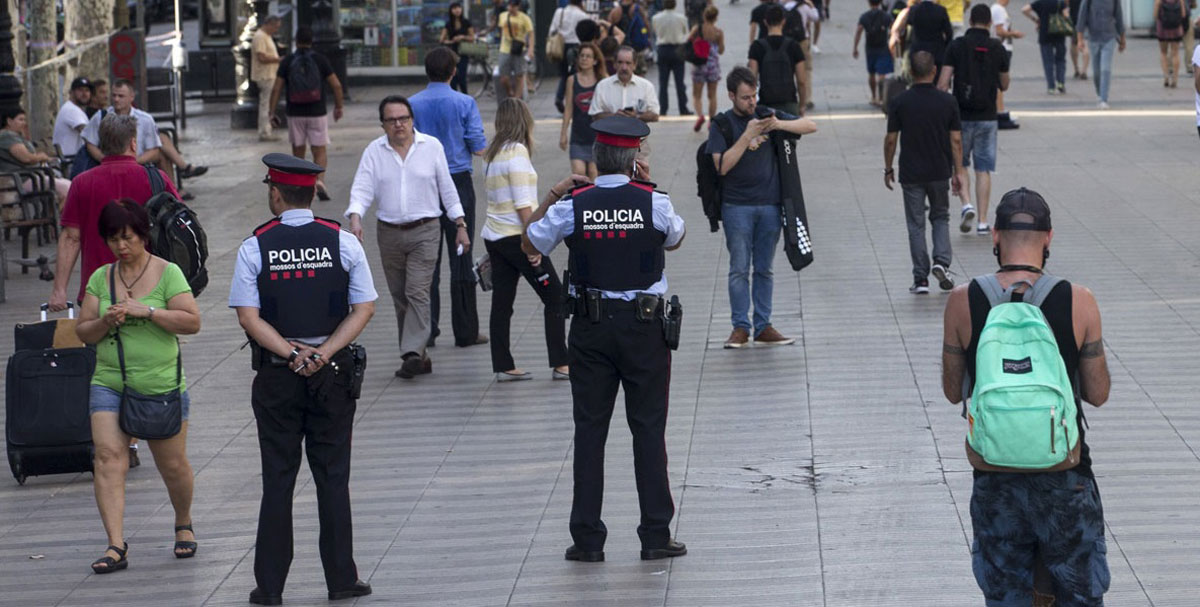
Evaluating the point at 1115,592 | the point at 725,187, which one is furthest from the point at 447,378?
the point at 1115,592

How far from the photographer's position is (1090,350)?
469 centimetres

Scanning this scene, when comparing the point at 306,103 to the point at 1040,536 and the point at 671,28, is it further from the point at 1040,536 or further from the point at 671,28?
the point at 1040,536

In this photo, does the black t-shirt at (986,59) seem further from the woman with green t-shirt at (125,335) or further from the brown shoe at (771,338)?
the woman with green t-shirt at (125,335)

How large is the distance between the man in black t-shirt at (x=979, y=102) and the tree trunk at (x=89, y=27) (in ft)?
38.0

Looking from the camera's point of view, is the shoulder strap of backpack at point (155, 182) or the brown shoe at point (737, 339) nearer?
the shoulder strap of backpack at point (155, 182)

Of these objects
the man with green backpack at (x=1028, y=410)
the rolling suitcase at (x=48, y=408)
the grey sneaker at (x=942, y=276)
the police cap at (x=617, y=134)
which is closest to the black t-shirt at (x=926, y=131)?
the grey sneaker at (x=942, y=276)

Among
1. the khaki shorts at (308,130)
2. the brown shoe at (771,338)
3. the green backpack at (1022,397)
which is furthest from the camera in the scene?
the khaki shorts at (308,130)

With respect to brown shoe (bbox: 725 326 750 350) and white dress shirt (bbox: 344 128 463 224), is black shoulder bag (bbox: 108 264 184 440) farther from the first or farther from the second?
brown shoe (bbox: 725 326 750 350)

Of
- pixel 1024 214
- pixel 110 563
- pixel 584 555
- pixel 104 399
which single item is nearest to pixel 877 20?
pixel 584 555

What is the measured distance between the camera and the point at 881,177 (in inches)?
694

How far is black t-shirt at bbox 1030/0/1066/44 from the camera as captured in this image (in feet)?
76.6

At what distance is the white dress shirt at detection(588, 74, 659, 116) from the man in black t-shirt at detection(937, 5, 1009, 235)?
8.49 ft

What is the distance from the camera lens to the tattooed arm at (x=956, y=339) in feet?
15.6

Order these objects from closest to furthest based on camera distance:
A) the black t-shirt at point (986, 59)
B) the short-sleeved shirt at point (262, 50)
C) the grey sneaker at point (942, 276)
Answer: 1. the grey sneaker at point (942, 276)
2. the black t-shirt at point (986, 59)
3. the short-sleeved shirt at point (262, 50)
